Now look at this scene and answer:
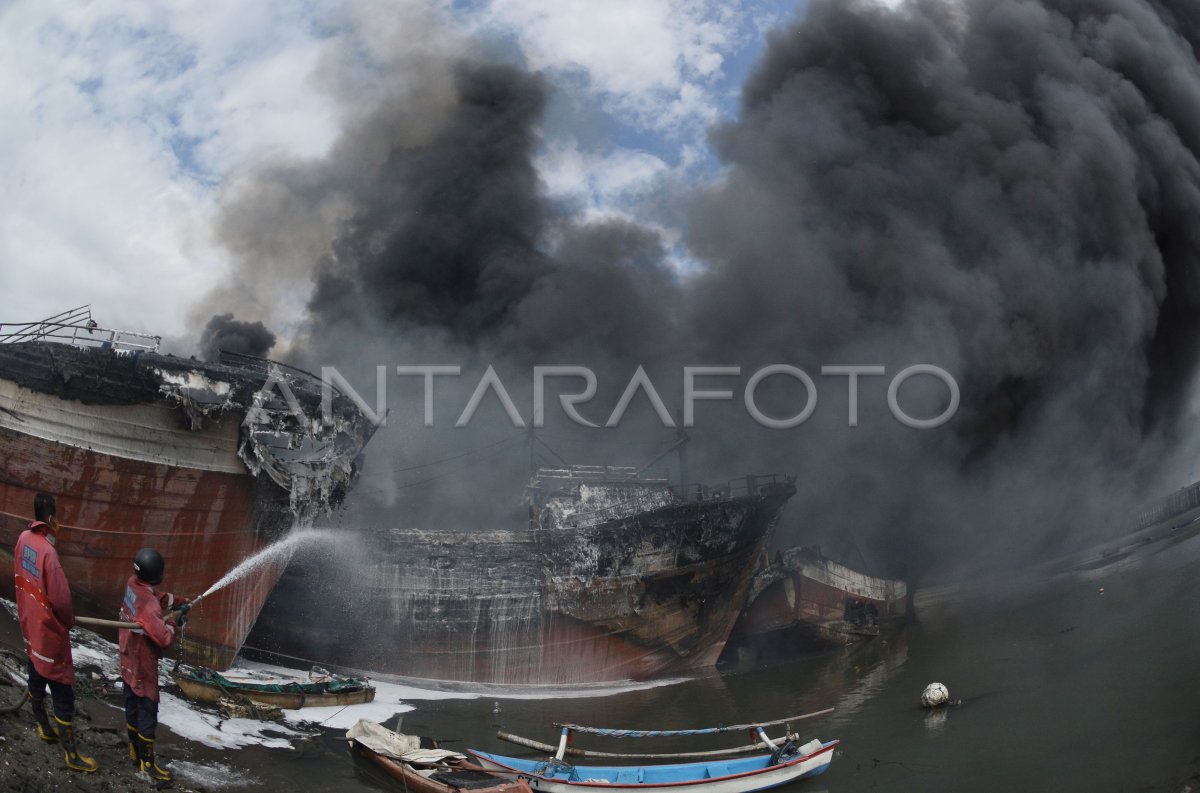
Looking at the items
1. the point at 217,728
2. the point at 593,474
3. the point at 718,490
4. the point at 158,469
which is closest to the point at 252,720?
the point at 217,728

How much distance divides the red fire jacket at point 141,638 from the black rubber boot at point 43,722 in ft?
1.87

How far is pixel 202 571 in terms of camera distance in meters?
14.7

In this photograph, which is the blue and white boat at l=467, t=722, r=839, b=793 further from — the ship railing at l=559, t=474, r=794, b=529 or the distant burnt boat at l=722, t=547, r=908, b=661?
the distant burnt boat at l=722, t=547, r=908, b=661

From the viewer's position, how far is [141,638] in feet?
20.2

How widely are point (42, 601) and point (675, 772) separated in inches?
299

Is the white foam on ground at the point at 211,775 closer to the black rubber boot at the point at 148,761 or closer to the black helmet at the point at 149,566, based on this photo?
the black rubber boot at the point at 148,761

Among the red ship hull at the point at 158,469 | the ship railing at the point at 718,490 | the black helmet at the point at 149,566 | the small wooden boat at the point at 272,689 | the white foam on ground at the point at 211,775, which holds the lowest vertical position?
the white foam on ground at the point at 211,775

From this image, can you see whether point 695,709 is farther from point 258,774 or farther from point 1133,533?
point 1133,533

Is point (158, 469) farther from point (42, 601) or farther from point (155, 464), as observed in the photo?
point (42, 601)

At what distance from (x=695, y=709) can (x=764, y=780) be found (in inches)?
219

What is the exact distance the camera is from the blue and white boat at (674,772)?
33.4 feet

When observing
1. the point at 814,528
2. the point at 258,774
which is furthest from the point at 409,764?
the point at 814,528

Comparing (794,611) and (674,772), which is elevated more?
(794,611)

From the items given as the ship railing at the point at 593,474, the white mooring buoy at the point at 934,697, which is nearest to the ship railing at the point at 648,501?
the ship railing at the point at 593,474
